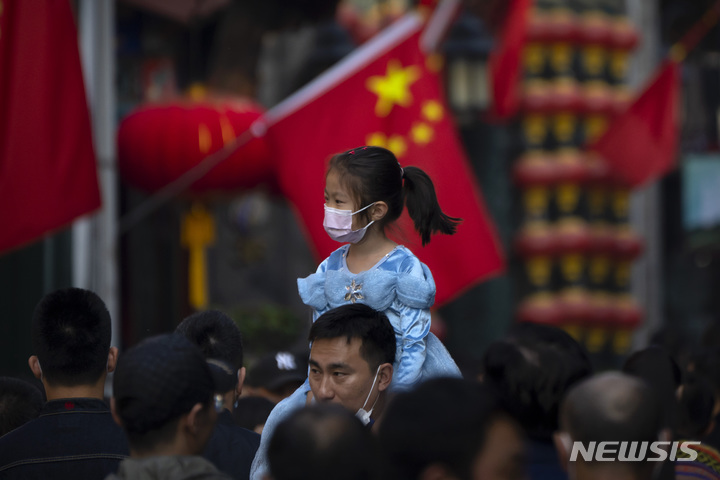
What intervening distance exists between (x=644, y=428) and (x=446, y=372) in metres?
1.37

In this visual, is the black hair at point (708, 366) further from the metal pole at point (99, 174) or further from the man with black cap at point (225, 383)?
the metal pole at point (99, 174)

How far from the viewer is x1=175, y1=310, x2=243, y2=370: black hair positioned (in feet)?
14.1

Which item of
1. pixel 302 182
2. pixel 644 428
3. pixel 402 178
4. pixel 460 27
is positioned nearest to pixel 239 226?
pixel 460 27

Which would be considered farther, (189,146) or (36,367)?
(189,146)

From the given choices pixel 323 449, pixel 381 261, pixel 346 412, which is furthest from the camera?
pixel 381 261

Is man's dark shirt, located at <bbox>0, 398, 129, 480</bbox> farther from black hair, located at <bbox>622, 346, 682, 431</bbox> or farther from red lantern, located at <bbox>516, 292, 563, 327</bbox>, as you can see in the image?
red lantern, located at <bbox>516, 292, 563, 327</bbox>

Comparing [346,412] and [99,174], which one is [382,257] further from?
[99,174]

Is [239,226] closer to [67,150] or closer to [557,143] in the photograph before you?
[557,143]

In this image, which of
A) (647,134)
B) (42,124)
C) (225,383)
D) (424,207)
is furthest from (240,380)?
(647,134)

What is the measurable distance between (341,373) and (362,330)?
165 millimetres

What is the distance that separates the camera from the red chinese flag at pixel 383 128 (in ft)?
26.0

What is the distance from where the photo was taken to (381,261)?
415cm

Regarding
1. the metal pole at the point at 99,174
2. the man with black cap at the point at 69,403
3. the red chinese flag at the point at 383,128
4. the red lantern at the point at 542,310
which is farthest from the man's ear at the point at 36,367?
the red lantern at the point at 542,310

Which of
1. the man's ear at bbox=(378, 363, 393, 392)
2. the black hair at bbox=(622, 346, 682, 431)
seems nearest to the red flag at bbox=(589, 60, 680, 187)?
the black hair at bbox=(622, 346, 682, 431)
